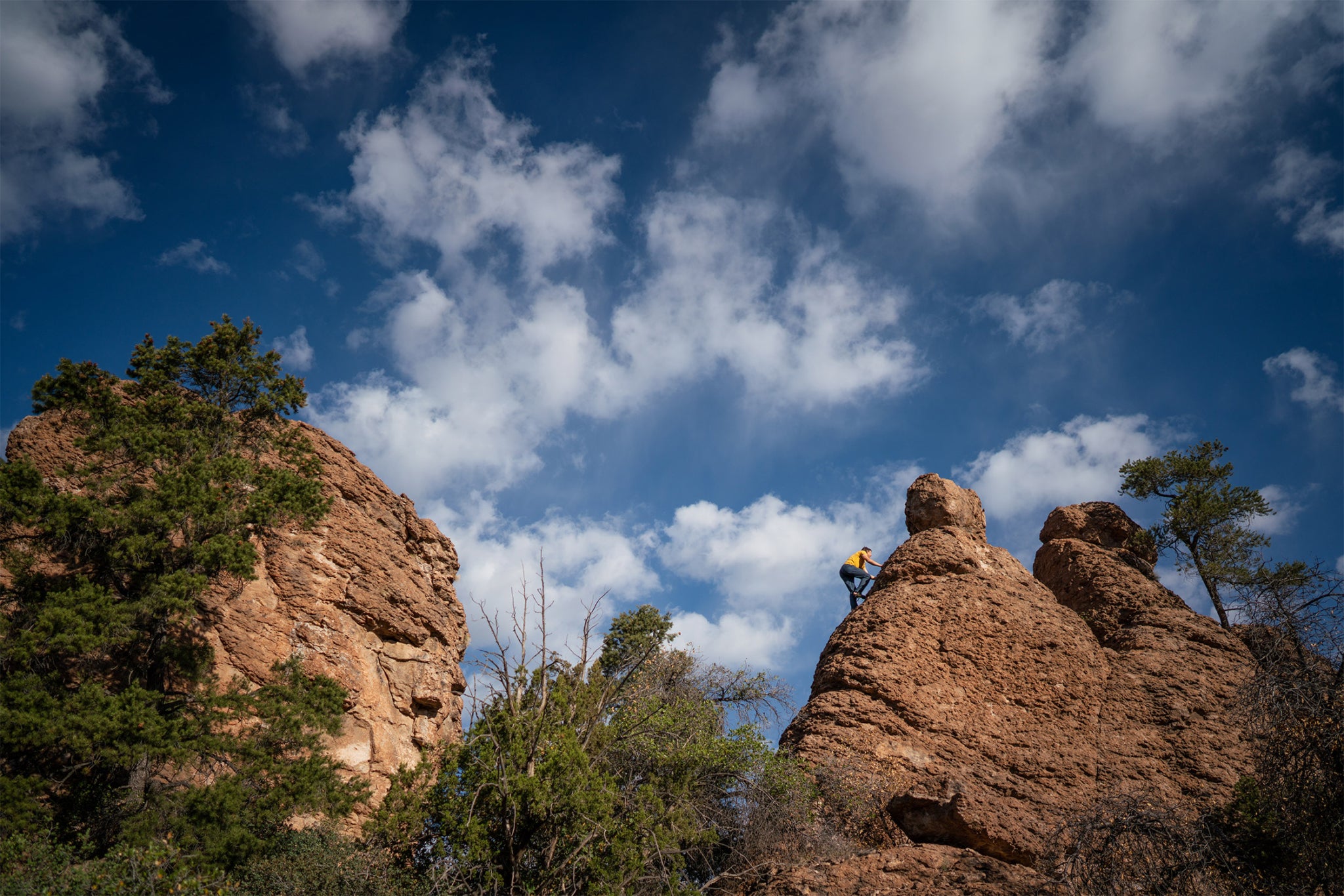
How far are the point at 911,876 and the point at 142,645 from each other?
13.8 m

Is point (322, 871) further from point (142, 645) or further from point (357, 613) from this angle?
point (357, 613)

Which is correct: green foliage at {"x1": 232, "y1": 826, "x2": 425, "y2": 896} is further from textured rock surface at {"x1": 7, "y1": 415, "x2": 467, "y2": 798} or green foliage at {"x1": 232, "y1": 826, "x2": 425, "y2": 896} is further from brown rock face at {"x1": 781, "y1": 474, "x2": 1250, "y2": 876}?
brown rock face at {"x1": 781, "y1": 474, "x2": 1250, "y2": 876}

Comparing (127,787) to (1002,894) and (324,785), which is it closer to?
(324,785)

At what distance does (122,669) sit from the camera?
13203 millimetres

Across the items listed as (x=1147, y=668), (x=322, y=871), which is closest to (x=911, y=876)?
(x=1147, y=668)

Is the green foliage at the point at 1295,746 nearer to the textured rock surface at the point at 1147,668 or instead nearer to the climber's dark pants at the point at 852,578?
the textured rock surface at the point at 1147,668

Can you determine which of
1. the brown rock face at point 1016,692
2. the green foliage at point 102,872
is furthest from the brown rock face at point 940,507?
the green foliage at point 102,872

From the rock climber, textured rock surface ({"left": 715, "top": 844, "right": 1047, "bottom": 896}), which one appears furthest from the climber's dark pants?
textured rock surface ({"left": 715, "top": 844, "right": 1047, "bottom": 896})

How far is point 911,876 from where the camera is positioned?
10758mm

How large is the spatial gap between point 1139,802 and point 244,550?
15.5 m

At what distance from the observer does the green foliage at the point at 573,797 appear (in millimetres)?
10758

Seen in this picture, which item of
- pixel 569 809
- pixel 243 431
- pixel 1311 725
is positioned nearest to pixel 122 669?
pixel 243 431

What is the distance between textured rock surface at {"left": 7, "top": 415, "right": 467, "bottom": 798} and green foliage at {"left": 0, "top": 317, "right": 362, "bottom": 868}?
800mm

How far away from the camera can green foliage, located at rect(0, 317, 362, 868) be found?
38.4 ft
